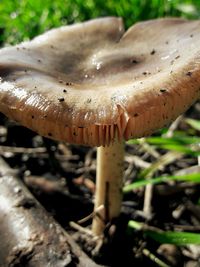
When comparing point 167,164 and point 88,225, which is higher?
point 167,164

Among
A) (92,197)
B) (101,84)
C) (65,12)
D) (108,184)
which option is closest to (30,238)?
(108,184)

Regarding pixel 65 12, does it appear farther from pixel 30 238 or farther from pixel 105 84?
pixel 30 238

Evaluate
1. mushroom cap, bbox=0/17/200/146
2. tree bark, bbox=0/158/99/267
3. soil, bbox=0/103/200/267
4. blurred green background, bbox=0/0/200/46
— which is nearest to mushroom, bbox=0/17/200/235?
mushroom cap, bbox=0/17/200/146

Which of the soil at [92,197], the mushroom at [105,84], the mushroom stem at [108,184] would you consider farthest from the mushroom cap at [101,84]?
the soil at [92,197]

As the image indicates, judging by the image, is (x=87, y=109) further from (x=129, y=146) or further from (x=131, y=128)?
(x=129, y=146)

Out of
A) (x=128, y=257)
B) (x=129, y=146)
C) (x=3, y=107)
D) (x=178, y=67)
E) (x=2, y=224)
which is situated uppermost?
(x=178, y=67)

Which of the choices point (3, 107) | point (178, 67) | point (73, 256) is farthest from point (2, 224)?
point (178, 67)

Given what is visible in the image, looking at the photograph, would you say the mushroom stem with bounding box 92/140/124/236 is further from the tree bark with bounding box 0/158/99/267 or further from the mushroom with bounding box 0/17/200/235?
the tree bark with bounding box 0/158/99/267
